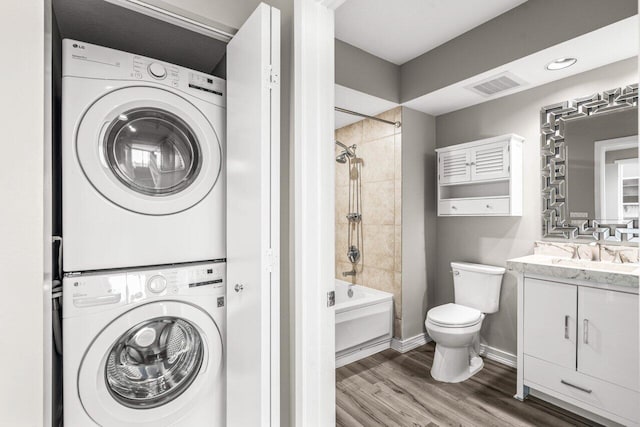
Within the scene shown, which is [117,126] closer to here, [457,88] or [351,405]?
[351,405]

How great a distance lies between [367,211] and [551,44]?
1.92 m

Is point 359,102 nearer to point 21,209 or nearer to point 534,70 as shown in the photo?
point 534,70

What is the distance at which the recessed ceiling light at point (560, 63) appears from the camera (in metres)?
2.01

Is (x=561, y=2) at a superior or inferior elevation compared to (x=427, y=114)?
superior

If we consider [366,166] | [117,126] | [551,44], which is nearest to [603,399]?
[551,44]

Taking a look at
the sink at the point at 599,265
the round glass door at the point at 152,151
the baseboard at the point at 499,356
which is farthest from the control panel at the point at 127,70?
the baseboard at the point at 499,356

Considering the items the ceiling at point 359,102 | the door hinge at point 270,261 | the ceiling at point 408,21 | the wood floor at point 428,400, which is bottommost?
the wood floor at point 428,400

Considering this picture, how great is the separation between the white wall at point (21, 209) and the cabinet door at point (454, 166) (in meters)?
2.75

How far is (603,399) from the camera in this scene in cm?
172

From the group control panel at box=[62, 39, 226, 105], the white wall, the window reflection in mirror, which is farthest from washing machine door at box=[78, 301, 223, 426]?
the window reflection in mirror

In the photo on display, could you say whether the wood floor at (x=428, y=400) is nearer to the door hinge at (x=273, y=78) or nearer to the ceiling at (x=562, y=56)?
the door hinge at (x=273, y=78)

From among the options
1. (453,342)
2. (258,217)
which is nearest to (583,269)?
(453,342)

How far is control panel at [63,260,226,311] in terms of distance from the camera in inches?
49.1

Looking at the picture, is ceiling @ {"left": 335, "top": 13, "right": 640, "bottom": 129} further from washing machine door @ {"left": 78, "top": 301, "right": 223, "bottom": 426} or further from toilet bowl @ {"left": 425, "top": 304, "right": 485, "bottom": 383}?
washing machine door @ {"left": 78, "top": 301, "right": 223, "bottom": 426}
